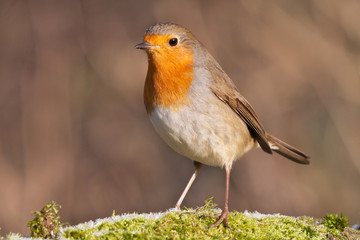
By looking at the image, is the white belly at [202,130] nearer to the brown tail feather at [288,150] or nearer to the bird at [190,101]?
the bird at [190,101]

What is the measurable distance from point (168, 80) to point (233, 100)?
1.72 ft

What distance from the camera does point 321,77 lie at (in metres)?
5.72

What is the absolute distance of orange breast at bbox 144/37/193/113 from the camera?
2.91 metres

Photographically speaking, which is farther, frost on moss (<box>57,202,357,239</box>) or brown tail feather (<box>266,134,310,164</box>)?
brown tail feather (<box>266,134,310,164</box>)

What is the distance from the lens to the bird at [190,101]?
9.49ft

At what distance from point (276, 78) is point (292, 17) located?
0.76 m

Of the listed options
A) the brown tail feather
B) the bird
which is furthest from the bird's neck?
the brown tail feather

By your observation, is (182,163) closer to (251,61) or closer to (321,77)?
(251,61)

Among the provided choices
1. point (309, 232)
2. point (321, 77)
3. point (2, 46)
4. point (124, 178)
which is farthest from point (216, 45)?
point (309, 232)

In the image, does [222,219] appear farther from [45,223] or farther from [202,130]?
[45,223]

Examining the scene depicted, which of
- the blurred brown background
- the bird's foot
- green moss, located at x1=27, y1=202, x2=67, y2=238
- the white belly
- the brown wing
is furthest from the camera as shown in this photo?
the blurred brown background

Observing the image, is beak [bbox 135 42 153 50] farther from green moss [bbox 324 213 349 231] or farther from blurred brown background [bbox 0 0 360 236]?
blurred brown background [bbox 0 0 360 236]

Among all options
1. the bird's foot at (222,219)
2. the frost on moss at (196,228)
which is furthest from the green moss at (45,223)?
the bird's foot at (222,219)

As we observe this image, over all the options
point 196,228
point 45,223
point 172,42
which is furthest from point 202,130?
point 45,223
